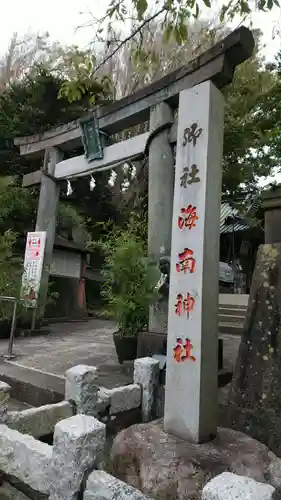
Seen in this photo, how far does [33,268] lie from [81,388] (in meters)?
5.07

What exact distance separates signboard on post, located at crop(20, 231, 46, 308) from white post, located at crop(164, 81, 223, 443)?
5.29 metres

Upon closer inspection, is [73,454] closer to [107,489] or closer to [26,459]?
[107,489]

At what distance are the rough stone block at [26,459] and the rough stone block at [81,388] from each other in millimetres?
713

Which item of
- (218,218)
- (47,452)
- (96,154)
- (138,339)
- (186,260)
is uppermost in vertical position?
(96,154)

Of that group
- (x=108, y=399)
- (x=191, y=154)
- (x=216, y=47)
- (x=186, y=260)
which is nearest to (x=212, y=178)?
(x=191, y=154)

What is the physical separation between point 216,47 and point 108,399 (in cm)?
426

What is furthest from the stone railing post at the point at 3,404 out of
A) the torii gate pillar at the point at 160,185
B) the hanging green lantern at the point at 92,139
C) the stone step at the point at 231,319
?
the stone step at the point at 231,319

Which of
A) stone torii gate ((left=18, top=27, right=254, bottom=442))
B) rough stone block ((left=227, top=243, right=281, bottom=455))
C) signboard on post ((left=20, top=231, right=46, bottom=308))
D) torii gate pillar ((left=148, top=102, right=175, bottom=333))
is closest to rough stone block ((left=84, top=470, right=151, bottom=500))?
stone torii gate ((left=18, top=27, right=254, bottom=442))

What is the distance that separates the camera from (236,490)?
146 cm

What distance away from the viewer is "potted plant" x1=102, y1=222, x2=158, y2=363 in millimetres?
4871

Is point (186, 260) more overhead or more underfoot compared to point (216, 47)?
more underfoot

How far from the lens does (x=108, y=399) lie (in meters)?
3.26

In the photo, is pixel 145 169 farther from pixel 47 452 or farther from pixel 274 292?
pixel 47 452

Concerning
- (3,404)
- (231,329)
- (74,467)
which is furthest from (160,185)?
(231,329)
